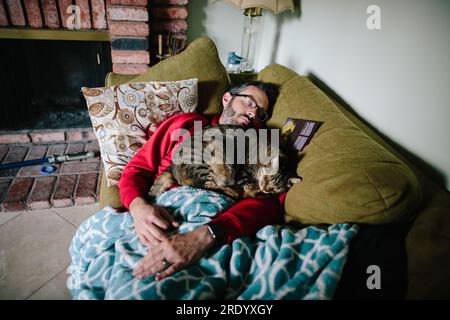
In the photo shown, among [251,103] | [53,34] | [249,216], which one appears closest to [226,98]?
[251,103]

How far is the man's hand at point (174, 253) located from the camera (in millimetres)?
715

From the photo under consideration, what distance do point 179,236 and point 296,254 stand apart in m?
0.36

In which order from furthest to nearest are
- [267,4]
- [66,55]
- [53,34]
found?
[66,55], [53,34], [267,4]

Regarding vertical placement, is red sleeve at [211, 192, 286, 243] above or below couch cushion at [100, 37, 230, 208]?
below

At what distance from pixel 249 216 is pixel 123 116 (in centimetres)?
75

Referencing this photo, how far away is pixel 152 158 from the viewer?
113 cm

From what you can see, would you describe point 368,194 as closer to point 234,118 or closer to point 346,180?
point 346,180

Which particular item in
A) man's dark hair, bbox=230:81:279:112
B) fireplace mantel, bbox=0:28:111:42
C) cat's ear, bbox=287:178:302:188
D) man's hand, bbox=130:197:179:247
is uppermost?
fireplace mantel, bbox=0:28:111:42

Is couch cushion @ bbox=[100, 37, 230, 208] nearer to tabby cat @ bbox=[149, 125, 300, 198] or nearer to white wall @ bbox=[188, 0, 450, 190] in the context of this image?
tabby cat @ bbox=[149, 125, 300, 198]

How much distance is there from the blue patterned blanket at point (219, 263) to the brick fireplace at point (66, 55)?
911 millimetres

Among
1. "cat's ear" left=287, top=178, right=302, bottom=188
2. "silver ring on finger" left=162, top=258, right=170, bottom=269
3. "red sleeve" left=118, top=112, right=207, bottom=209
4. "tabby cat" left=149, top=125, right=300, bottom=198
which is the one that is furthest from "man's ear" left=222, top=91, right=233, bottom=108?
"silver ring on finger" left=162, top=258, right=170, bottom=269

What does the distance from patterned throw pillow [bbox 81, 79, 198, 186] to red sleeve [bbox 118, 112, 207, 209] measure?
75 mm

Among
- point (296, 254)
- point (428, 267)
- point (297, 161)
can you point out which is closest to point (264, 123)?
point (297, 161)

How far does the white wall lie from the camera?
84cm
